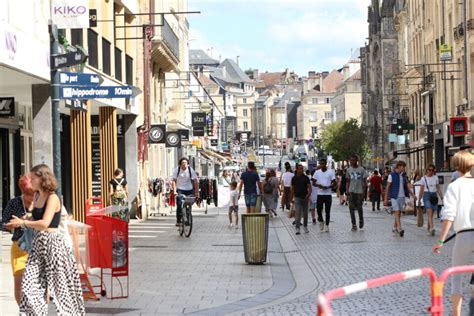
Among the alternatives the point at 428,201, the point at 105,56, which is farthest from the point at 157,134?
the point at 428,201

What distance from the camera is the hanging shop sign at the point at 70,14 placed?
1723 centimetres

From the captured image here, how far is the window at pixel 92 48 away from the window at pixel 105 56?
1.27m

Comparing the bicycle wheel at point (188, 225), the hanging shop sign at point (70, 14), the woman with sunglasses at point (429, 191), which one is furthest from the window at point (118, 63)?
the hanging shop sign at point (70, 14)

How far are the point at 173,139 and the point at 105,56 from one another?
14387mm

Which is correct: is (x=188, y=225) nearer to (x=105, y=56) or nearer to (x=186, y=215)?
(x=186, y=215)

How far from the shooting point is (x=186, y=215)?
2658 cm

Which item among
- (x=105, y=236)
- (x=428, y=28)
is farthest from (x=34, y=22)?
(x=428, y=28)

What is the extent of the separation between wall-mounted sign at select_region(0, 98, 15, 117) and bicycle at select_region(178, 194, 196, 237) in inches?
170

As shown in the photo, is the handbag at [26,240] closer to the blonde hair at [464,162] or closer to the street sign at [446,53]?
the blonde hair at [464,162]

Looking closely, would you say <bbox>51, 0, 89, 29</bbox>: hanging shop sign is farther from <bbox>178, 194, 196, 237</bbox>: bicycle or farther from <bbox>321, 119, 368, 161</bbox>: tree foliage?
<bbox>321, 119, 368, 161</bbox>: tree foliage

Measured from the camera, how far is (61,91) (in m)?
16.7

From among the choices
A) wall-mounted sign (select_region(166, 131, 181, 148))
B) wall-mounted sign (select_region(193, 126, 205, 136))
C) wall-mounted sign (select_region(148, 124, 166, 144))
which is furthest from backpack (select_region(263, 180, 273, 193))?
wall-mounted sign (select_region(193, 126, 205, 136))

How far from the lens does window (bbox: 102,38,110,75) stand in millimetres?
30191

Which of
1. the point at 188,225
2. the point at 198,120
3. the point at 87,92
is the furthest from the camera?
the point at 198,120
